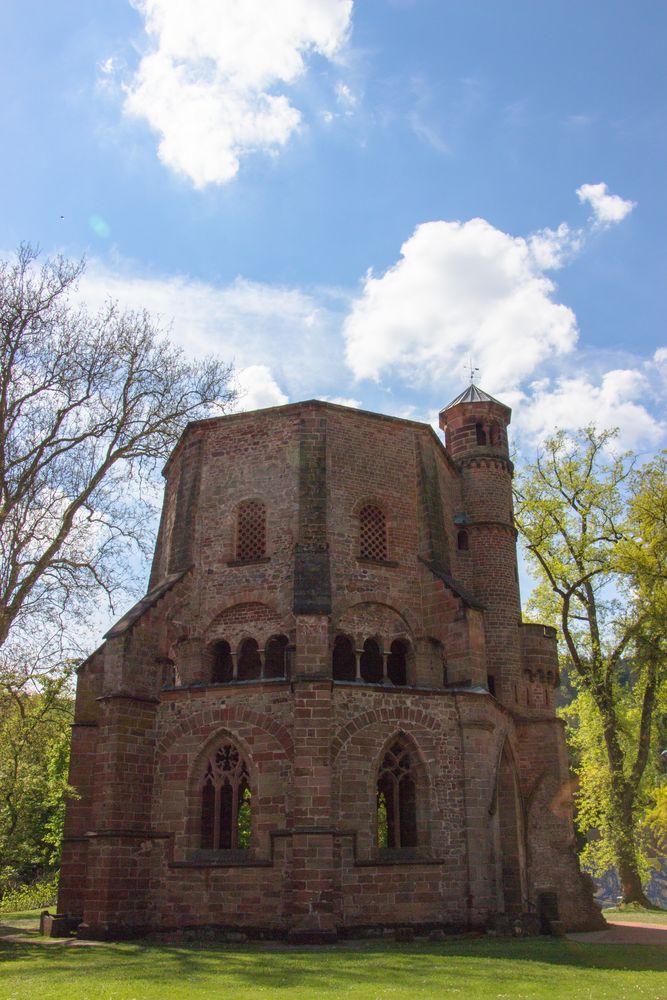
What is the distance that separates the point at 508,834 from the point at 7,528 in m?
13.9

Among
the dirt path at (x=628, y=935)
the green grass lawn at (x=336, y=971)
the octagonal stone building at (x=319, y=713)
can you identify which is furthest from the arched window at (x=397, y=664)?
the dirt path at (x=628, y=935)

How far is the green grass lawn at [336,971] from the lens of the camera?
10.8 meters

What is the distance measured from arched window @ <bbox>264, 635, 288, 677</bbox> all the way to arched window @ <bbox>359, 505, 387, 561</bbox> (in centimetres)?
298

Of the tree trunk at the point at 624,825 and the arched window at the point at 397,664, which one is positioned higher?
the arched window at the point at 397,664

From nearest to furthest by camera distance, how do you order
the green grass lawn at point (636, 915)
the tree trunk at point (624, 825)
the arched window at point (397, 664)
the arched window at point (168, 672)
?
the arched window at point (168, 672), the arched window at point (397, 664), the green grass lawn at point (636, 915), the tree trunk at point (624, 825)

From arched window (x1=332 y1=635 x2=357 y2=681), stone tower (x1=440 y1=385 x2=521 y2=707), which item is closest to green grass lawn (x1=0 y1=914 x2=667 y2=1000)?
arched window (x1=332 y1=635 x2=357 y2=681)

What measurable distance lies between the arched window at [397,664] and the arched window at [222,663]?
3.92 m

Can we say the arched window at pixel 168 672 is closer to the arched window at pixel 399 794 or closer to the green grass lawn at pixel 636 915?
the arched window at pixel 399 794

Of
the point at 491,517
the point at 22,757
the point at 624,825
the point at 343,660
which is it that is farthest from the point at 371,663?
the point at 624,825

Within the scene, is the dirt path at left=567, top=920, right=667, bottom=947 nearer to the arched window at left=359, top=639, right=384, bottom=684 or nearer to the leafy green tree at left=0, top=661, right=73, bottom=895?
the arched window at left=359, top=639, right=384, bottom=684

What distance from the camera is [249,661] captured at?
2119 centimetres

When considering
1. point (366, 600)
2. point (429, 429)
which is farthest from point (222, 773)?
point (429, 429)

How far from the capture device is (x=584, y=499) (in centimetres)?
3241

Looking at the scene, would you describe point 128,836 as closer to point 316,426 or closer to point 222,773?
point 222,773
